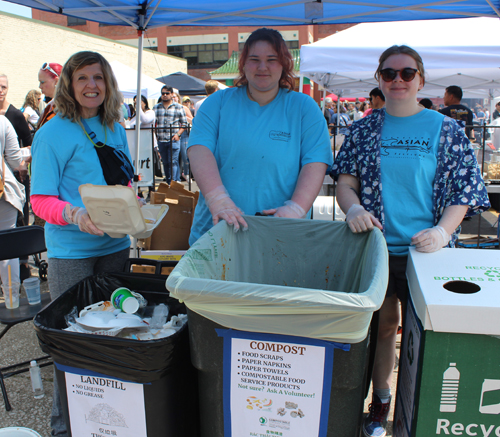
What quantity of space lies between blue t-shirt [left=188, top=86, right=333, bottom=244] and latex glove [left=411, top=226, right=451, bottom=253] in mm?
548

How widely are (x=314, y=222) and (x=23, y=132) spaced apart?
13.0 ft

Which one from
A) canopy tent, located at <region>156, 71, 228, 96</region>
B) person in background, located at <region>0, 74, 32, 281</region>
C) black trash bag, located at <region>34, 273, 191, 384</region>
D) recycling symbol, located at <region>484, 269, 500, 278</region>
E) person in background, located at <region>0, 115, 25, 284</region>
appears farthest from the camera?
canopy tent, located at <region>156, 71, 228, 96</region>

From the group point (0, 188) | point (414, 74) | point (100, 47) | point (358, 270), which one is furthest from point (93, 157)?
point (100, 47)

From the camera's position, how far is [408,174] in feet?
6.04

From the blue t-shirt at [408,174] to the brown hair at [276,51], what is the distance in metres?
0.54

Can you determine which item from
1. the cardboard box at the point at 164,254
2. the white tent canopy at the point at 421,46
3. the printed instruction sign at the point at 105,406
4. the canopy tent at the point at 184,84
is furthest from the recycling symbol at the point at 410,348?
the canopy tent at the point at 184,84

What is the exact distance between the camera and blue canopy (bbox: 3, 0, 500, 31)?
314 cm

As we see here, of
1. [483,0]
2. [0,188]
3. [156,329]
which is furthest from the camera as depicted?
[0,188]

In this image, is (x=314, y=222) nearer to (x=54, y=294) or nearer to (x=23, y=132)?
(x=54, y=294)

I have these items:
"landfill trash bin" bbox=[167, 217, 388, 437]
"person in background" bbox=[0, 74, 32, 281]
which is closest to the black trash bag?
"landfill trash bin" bbox=[167, 217, 388, 437]

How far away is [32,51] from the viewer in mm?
15828

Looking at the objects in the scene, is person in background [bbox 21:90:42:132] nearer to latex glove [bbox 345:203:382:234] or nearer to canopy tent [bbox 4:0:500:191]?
canopy tent [bbox 4:0:500:191]

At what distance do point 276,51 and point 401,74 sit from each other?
560mm

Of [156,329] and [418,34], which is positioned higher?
[418,34]
